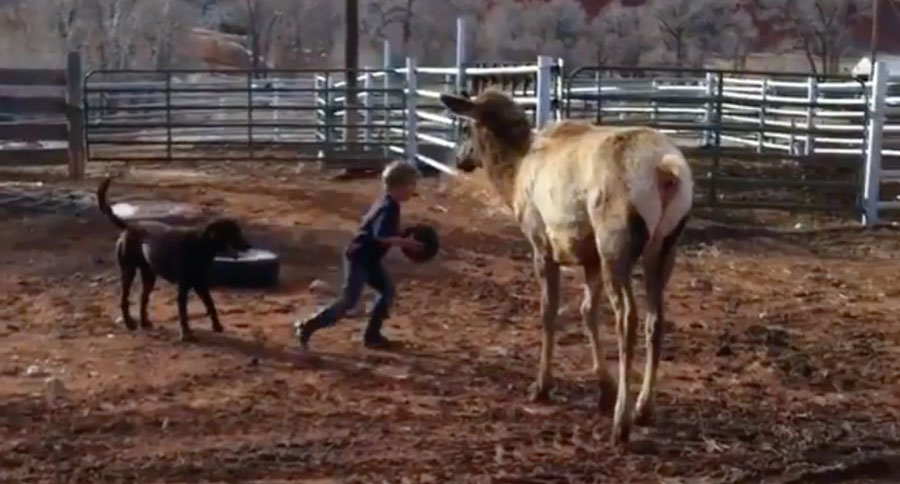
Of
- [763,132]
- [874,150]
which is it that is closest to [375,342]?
[874,150]

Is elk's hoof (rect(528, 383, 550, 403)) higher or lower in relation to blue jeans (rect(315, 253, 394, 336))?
lower

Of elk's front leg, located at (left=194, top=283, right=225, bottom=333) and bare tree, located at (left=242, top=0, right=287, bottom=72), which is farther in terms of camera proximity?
bare tree, located at (left=242, top=0, right=287, bottom=72)

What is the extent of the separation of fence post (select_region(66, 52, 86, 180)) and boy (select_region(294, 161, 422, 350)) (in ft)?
32.7

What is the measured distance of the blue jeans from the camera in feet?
25.5

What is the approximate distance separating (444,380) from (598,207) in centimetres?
160

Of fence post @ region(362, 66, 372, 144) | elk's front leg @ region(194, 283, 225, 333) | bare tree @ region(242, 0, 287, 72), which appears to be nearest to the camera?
elk's front leg @ region(194, 283, 225, 333)

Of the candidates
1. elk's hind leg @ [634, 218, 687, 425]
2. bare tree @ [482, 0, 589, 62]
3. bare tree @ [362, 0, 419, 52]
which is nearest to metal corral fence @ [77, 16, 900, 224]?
elk's hind leg @ [634, 218, 687, 425]

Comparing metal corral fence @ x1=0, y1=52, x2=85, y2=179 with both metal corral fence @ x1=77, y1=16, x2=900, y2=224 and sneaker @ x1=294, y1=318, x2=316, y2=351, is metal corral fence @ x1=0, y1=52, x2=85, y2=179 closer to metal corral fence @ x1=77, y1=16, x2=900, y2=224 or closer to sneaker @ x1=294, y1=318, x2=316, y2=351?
metal corral fence @ x1=77, y1=16, x2=900, y2=224

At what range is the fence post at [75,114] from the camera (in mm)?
17016

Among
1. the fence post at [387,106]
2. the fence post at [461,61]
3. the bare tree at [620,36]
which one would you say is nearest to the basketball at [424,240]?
the fence post at [461,61]

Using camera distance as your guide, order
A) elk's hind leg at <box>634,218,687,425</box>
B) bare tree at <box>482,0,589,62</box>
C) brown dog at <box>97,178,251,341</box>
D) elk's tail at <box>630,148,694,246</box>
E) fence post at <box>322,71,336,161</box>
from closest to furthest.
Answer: elk's tail at <box>630,148,694,246</box> → elk's hind leg at <box>634,218,687,425</box> → brown dog at <box>97,178,251,341</box> → fence post at <box>322,71,336,161</box> → bare tree at <box>482,0,589,62</box>

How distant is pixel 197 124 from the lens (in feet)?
62.7

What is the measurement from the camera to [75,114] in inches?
672

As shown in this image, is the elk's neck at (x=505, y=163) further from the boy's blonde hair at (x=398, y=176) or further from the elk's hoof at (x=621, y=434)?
the elk's hoof at (x=621, y=434)
